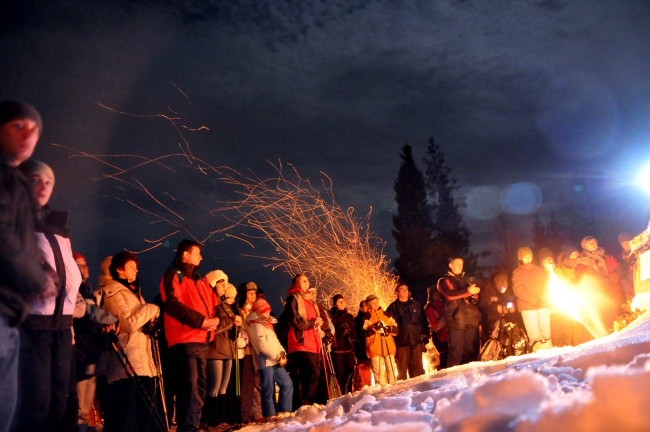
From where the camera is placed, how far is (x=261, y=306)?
8125 millimetres

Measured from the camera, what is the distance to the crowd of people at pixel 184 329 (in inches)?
128

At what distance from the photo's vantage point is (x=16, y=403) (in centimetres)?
307

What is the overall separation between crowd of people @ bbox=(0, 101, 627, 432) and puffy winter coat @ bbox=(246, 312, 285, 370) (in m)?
0.03

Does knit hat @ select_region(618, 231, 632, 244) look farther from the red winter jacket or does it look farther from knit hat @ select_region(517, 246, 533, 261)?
the red winter jacket

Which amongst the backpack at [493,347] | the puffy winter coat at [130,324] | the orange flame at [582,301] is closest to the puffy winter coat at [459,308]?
the backpack at [493,347]

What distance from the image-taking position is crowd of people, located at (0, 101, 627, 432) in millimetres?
3262

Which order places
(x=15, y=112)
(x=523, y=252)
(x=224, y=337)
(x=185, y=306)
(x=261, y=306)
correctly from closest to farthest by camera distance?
(x=15, y=112) < (x=185, y=306) < (x=224, y=337) < (x=261, y=306) < (x=523, y=252)

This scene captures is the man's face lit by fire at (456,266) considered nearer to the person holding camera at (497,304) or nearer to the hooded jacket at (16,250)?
the person holding camera at (497,304)

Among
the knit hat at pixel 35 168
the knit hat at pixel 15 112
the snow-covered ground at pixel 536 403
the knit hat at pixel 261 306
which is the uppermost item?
the knit hat at pixel 15 112

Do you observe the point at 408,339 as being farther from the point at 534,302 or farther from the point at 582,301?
the point at 582,301

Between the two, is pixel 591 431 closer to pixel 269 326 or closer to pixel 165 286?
pixel 165 286

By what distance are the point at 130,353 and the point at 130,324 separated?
1.07 ft

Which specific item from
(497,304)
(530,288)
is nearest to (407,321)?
(497,304)

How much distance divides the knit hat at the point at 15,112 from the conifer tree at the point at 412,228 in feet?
117
